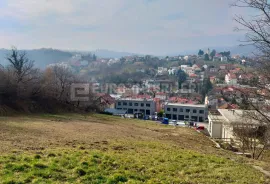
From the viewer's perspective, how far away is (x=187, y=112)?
65938 millimetres

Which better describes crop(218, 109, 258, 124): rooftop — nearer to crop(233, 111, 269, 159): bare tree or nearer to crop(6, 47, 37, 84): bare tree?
crop(233, 111, 269, 159): bare tree

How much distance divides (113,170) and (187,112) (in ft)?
201

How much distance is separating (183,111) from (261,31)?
60720 mm

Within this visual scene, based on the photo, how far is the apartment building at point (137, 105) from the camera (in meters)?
69.6

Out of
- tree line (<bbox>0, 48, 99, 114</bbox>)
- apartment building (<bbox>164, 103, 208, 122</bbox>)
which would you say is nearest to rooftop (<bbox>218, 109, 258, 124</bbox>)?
tree line (<bbox>0, 48, 99, 114</bbox>)

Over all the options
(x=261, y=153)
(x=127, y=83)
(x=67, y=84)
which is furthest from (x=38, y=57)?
(x=261, y=153)

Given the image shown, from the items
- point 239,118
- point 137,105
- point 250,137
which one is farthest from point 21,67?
point 137,105

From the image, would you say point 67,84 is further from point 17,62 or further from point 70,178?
point 70,178

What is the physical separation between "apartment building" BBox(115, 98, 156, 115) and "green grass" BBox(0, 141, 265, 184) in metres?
61.3

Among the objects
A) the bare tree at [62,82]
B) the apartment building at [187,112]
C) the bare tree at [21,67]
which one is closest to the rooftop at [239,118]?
the bare tree at [62,82]

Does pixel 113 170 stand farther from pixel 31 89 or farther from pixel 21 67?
pixel 21 67

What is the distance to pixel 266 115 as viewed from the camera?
8.56m

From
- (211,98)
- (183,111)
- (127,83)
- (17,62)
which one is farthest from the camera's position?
(127,83)

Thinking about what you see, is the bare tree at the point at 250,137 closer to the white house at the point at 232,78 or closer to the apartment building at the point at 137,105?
the white house at the point at 232,78
